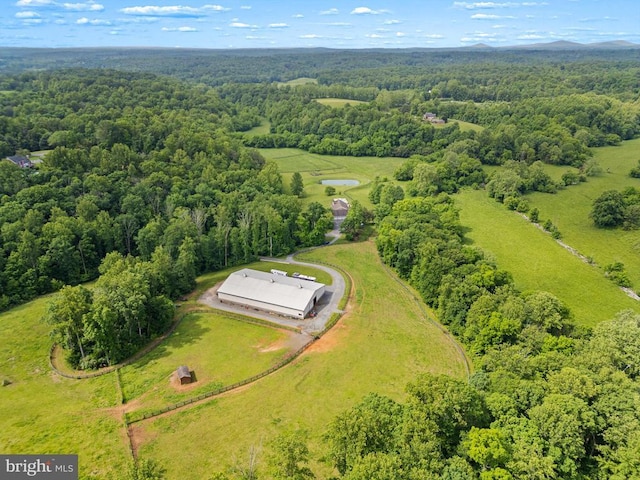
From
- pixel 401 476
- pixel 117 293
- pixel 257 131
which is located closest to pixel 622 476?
pixel 401 476

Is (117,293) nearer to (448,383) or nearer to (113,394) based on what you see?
(113,394)

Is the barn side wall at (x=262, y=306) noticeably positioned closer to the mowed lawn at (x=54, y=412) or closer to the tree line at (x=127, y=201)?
the tree line at (x=127, y=201)

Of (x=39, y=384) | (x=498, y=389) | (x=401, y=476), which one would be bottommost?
(x=39, y=384)

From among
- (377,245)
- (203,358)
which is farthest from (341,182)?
(203,358)

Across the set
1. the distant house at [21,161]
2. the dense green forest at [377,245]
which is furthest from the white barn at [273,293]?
the distant house at [21,161]

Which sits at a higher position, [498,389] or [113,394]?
[498,389]

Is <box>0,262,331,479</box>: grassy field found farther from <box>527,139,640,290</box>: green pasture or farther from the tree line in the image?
<box>527,139,640,290</box>: green pasture

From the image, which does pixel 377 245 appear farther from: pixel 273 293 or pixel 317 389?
pixel 317 389
